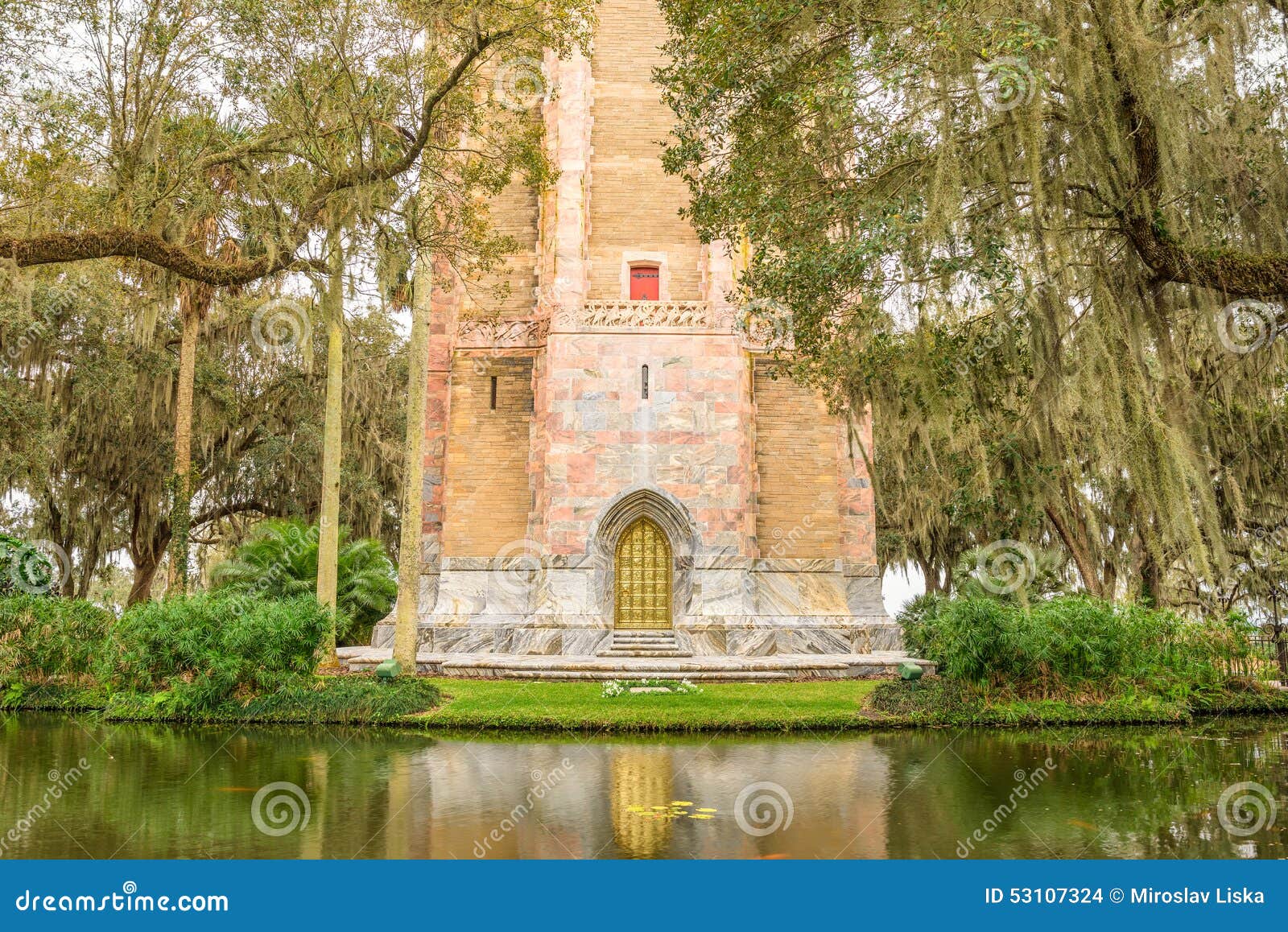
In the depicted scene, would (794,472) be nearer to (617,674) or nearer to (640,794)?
(617,674)

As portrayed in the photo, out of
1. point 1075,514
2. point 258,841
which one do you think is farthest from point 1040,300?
→ point 1075,514

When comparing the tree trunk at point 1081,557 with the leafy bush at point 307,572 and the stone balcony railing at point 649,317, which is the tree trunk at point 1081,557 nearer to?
the stone balcony railing at point 649,317

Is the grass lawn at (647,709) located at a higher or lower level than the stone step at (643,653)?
lower

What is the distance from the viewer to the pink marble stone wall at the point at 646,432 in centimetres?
2005

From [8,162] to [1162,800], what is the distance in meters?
14.0

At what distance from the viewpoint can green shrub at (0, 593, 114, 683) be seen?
523 inches

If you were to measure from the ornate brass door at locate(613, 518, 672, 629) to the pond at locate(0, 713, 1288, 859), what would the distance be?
9.35m

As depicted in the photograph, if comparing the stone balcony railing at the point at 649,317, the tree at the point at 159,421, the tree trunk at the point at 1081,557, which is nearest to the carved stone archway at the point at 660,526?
the stone balcony railing at the point at 649,317

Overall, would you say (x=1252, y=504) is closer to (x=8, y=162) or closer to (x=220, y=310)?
(x=8, y=162)

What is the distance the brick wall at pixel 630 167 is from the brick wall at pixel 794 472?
327 cm

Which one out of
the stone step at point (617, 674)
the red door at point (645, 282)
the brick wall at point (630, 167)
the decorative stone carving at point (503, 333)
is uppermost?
the brick wall at point (630, 167)

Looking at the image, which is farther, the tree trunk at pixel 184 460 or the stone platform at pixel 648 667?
the tree trunk at pixel 184 460

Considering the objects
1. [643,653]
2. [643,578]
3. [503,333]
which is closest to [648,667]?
[643,653]

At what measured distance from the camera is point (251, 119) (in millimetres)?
12016
